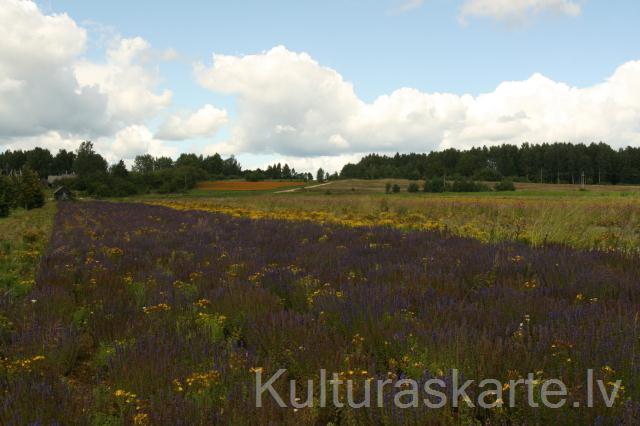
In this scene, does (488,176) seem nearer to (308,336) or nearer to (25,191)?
(25,191)

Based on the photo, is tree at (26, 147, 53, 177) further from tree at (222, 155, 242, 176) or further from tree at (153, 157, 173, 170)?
tree at (222, 155, 242, 176)

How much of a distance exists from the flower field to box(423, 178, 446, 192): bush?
76.5 meters

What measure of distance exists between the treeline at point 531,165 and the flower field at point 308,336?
10612cm

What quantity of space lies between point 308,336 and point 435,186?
266ft

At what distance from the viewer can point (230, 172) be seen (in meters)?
140

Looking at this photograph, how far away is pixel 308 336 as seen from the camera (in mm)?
3232

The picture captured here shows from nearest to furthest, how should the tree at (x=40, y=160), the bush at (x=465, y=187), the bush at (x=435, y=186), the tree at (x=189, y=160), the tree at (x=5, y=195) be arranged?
the tree at (x=5, y=195), the bush at (x=465, y=187), the bush at (x=435, y=186), the tree at (x=189, y=160), the tree at (x=40, y=160)

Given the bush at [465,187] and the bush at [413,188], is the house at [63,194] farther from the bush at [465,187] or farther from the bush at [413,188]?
the bush at [465,187]

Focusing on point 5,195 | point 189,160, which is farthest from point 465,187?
point 189,160

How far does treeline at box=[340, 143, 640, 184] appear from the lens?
11962 cm

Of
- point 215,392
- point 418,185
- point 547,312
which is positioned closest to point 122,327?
point 215,392

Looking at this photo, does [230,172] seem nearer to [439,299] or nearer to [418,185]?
[418,185]

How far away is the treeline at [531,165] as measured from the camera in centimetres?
11962

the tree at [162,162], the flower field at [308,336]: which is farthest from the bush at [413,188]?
the tree at [162,162]
